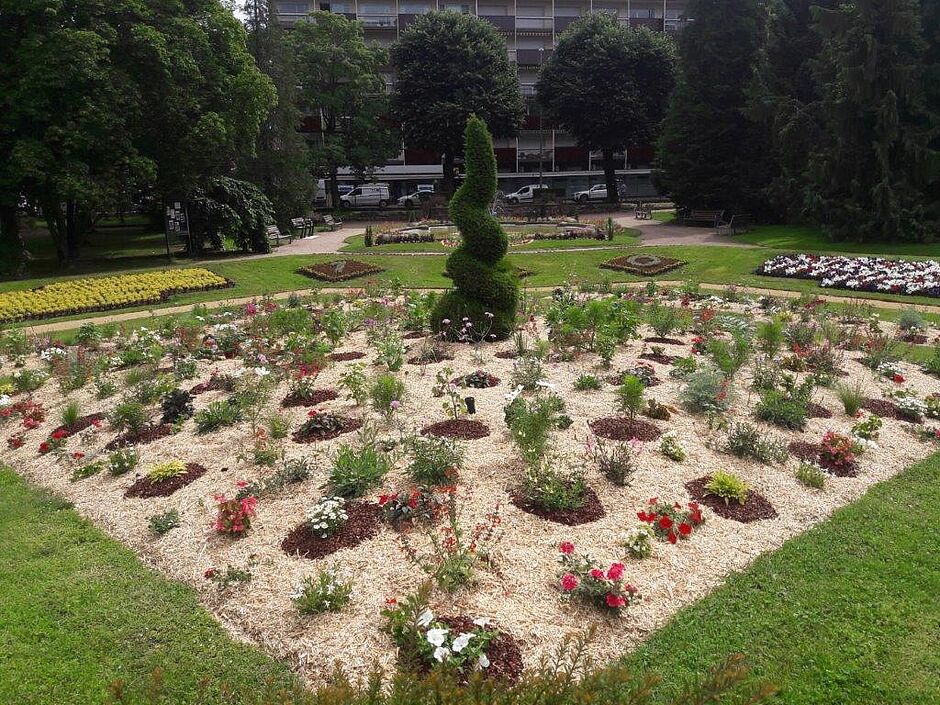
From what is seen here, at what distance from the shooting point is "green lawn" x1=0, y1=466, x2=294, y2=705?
4.04 meters

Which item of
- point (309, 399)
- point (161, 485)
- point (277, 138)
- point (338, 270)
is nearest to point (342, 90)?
point (277, 138)

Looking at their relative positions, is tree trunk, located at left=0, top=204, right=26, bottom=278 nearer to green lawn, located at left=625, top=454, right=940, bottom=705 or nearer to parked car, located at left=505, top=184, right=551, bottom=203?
green lawn, located at left=625, top=454, right=940, bottom=705

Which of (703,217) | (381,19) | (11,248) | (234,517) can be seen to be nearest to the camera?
(234,517)

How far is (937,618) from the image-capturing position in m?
4.44

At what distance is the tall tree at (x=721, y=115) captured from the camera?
1230 inches

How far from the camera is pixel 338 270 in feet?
69.1

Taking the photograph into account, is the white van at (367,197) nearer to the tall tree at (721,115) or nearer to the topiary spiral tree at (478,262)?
the tall tree at (721,115)

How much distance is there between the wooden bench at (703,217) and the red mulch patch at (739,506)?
27495 mm

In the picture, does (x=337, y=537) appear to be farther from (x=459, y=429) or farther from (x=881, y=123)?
(x=881, y=123)

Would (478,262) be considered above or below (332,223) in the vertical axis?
below

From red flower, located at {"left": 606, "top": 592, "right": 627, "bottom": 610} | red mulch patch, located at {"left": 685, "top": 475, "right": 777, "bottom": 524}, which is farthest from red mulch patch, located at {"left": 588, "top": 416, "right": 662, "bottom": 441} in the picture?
red flower, located at {"left": 606, "top": 592, "right": 627, "bottom": 610}

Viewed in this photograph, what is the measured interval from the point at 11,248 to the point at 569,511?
79.1 ft

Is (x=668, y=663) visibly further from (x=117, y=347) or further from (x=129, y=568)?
(x=117, y=347)

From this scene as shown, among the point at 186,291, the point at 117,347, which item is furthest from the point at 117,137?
the point at 117,347
